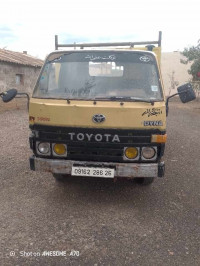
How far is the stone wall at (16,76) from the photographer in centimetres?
1842

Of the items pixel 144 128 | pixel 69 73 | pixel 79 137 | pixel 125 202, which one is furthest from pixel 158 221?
pixel 69 73

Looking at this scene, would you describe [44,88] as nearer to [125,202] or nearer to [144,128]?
[144,128]

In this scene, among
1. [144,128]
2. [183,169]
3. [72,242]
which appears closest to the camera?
[72,242]

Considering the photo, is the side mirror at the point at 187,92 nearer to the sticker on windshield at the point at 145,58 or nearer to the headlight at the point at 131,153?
the sticker on windshield at the point at 145,58

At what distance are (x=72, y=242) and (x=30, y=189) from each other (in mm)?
1713

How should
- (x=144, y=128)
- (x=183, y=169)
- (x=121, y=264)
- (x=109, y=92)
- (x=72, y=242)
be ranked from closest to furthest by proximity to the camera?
(x=121, y=264) < (x=72, y=242) < (x=144, y=128) < (x=109, y=92) < (x=183, y=169)

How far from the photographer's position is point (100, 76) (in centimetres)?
420

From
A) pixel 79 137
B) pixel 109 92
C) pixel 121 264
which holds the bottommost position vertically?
pixel 121 264

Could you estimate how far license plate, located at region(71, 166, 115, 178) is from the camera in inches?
Result: 150

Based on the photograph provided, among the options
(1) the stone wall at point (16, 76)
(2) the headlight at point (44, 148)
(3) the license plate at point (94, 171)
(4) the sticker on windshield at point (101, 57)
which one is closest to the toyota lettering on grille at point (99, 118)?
(3) the license plate at point (94, 171)

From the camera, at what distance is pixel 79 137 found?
3799 mm

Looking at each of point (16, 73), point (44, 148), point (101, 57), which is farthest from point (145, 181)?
point (16, 73)

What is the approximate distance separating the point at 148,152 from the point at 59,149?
128cm

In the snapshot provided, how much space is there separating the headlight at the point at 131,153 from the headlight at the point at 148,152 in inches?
3.9
